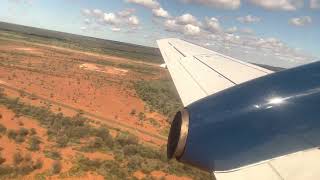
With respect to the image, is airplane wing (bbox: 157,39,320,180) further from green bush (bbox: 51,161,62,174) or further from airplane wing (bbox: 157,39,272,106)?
green bush (bbox: 51,161,62,174)

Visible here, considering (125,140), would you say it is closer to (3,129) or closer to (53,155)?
(53,155)

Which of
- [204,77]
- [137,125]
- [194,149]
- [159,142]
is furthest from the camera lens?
[137,125]

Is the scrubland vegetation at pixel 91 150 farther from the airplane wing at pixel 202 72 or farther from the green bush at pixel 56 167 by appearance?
the airplane wing at pixel 202 72

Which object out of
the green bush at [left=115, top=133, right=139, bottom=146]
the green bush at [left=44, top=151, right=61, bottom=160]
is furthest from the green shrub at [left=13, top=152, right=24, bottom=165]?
the green bush at [left=115, top=133, right=139, bottom=146]

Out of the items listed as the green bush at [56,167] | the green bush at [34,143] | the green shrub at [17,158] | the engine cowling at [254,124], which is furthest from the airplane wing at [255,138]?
the green bush at [34,143]

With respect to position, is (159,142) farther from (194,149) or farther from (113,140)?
(194,149)

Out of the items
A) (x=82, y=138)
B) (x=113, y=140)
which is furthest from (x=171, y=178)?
(x=82, y=138)
